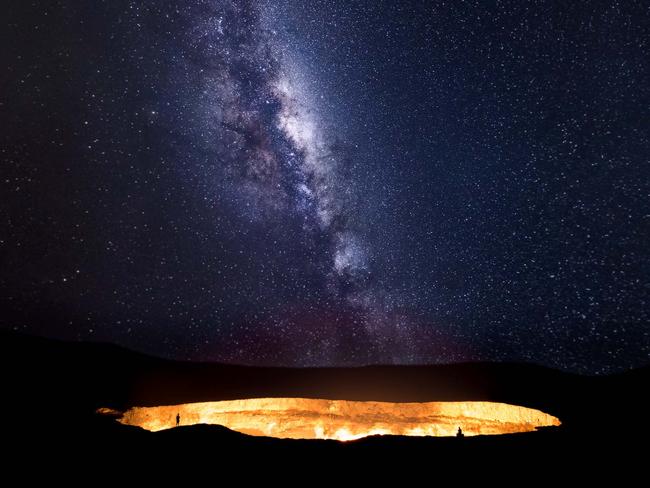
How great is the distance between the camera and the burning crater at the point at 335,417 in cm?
1152

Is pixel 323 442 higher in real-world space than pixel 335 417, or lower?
lower

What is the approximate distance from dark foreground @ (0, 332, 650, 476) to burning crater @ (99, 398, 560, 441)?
35 centimetres

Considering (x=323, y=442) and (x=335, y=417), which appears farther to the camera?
(x=335, y=417)

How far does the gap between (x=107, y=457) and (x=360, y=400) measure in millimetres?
8438

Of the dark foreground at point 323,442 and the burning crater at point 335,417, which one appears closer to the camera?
the dark foreground at point 323,442

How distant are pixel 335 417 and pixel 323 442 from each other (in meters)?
7.91

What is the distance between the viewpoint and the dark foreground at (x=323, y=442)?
5.70 meters

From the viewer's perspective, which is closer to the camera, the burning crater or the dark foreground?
→ the dark foreground

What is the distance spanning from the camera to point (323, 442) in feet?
19.9

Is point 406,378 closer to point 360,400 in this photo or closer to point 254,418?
point 360,400

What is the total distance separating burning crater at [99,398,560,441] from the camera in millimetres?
11523

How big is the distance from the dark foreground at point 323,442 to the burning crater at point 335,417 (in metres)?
0.35

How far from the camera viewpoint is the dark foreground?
570cm

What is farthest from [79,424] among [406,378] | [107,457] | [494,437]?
[406,378]
